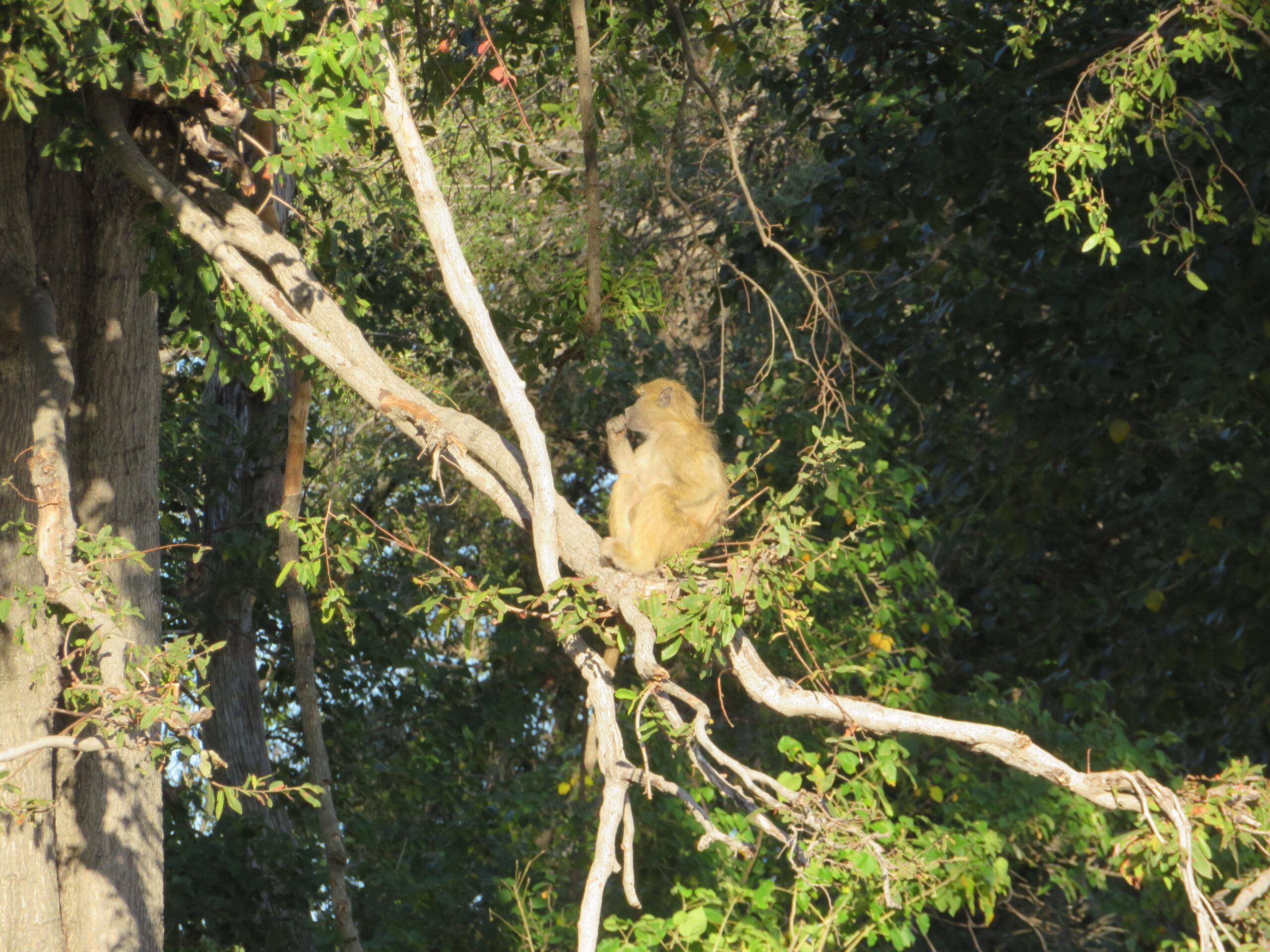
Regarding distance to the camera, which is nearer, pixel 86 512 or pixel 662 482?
pixel 86 512

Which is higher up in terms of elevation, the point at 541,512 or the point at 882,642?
the point at 882,642

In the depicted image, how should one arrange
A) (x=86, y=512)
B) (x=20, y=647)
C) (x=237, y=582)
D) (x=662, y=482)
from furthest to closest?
(x=237, y=582)
(x=662, y=482)
(x=86, y=512)
(x=20, y=647)

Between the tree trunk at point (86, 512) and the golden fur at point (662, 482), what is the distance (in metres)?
1.65

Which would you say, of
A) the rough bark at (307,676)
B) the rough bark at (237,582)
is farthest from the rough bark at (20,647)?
the rough bark at (237,582)

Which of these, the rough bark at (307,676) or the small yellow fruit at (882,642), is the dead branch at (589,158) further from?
the small yellow fruit at (882,642)

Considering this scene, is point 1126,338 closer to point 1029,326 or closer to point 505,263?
point 1029,326

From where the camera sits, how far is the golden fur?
462cm

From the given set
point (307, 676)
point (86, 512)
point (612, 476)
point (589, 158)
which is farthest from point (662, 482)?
point (612, 476)

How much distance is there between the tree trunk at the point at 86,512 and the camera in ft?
12.5

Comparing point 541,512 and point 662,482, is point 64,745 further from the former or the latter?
point 662,482

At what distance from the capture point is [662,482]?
4.80m

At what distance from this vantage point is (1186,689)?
312 inches

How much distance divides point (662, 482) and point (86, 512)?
2.01m

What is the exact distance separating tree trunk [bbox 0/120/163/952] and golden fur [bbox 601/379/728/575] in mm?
1653
